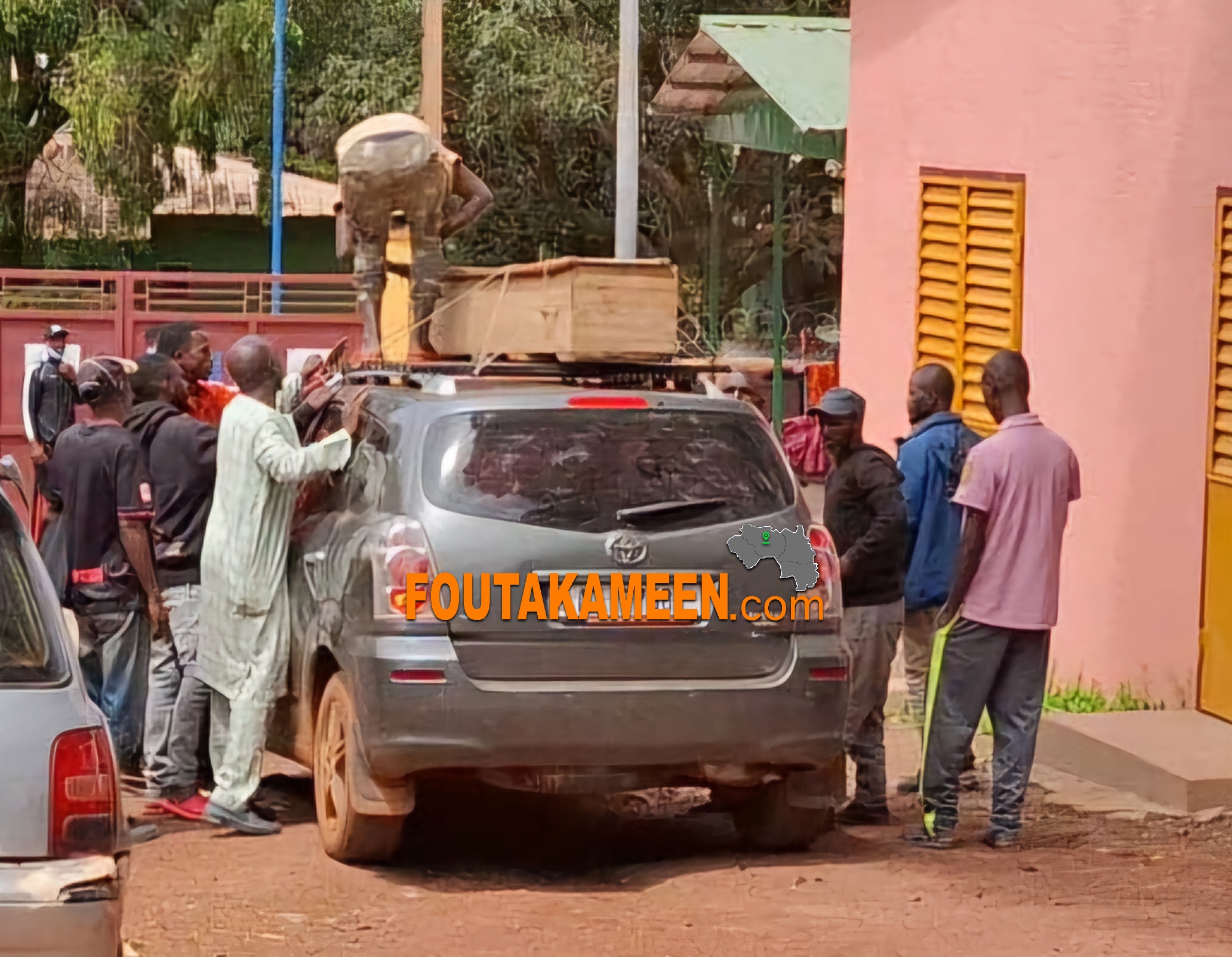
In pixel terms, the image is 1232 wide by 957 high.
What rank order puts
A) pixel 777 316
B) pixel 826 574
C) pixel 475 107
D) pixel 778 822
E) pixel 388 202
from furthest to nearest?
pixel 475 107 → pixel 777 316 → pixel 388 202 → pixel 778 822 → pixel 826 574

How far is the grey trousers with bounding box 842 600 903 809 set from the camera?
26.1ft

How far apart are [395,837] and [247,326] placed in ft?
34.2

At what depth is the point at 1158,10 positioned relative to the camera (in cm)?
945

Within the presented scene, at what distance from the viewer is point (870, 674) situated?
7973 mm

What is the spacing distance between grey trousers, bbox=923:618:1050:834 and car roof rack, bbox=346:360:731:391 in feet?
4.44

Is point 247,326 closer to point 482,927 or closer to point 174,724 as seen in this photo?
point 174,724

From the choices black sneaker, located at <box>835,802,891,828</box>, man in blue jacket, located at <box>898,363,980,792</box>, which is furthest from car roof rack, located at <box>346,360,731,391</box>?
black sneaker, located at <box>835,802,891,828</box>

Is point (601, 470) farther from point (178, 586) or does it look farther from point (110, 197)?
point (110, 197)

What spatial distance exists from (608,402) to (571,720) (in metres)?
1.11

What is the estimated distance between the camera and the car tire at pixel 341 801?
274 inches

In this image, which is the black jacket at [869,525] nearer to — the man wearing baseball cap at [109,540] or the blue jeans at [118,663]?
Answer: the man wearing baseball cap at [109,540]

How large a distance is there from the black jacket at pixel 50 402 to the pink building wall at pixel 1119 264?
21.2ft

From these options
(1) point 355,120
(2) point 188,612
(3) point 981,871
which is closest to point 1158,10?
(3) point 981,871

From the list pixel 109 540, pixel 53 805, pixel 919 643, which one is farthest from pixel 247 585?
pixel 53 805
